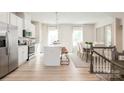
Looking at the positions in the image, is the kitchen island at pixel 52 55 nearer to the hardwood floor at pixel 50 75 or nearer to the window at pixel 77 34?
the hardwood floor at pixel 50 75

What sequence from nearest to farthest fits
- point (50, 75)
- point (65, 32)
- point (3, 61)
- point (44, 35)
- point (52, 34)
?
point (3, 61) < point (50, 75) < point (65, 32) < point (44, 35) < point (52, 34)

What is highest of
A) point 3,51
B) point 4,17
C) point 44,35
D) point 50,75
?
point 4,17

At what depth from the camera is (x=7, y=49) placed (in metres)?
5.28

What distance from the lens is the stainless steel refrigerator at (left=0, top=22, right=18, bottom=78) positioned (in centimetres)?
492

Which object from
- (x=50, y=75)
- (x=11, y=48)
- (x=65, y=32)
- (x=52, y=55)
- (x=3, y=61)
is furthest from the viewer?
(x=65, y=32)

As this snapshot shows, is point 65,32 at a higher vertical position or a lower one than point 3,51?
higher

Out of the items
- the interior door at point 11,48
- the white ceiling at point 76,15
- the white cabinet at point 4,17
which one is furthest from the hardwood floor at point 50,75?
the white ceiling at point 76,15

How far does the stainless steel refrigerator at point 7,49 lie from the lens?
4.92 metres

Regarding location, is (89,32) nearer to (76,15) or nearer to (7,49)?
(76,15)

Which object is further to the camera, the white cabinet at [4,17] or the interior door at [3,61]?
the white cabinet at [4,17]

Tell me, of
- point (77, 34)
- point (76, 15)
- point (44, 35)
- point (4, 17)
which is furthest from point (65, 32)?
point (4, 17)

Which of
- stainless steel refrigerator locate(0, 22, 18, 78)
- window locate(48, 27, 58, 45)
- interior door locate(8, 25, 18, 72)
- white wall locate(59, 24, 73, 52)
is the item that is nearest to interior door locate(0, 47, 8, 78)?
stainless steel refrigerator locate(0, 22, 18, 78)

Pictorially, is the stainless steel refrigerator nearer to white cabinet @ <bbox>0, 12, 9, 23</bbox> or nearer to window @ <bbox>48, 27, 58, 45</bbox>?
white cabinet @ <bbox>0, 12, 9, 23</bbox>
